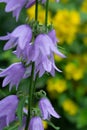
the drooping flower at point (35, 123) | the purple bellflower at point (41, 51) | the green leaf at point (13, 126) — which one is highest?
the purple bellflower at point (41, 51)

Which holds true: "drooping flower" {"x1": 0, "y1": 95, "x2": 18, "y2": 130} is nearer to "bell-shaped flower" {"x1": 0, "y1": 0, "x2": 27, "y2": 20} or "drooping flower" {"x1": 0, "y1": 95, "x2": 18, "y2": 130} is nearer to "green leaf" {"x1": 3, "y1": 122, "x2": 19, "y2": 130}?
"green leaf" {"x1": 3, "y1": 122, "x2": 19, "y2": 130}

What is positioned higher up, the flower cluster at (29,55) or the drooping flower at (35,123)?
the flower cluster at (29,55)

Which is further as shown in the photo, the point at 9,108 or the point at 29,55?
the point at 9,108

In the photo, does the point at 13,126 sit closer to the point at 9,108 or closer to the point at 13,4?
the point at 9,108

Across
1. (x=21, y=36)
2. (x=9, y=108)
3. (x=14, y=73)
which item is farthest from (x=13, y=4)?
(x=9, y=108)

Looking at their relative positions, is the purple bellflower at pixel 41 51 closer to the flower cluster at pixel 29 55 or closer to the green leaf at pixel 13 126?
the flower cluster at pixel 29 55

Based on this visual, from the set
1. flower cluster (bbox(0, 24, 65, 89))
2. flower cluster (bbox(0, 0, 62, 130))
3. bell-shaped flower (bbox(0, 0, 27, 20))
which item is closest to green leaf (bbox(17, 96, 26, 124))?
flower cluster (bbox(0, 0, 62, 130))

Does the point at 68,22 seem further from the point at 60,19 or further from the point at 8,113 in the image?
the point at 8,113

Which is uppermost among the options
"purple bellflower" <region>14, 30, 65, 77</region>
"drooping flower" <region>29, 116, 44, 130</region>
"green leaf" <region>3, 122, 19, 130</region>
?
"purple bellflower" <region>14, 30, 65, 77</region>

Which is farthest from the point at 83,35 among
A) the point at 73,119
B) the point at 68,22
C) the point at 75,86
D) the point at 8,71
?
the point at 8,71

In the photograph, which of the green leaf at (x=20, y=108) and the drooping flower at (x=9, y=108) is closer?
the green leaf at (x=20, y=108)

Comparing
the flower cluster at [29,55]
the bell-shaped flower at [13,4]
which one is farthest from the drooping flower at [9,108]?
the bell-shaped flower at [13,4]
